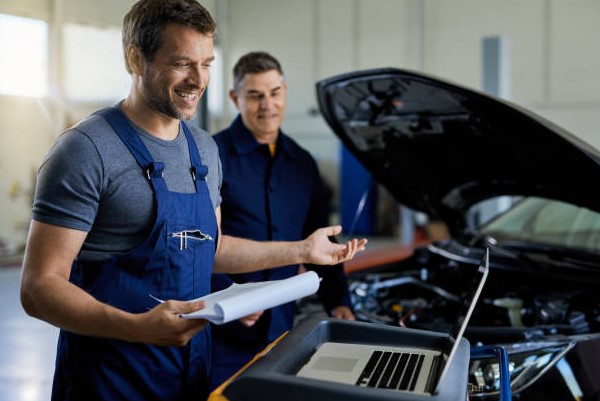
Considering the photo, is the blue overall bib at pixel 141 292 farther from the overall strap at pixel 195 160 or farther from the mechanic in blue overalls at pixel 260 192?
the mechanic in blue overalls at pixel 260 192

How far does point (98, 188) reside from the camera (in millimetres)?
1263

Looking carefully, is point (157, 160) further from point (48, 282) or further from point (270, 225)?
point (270, 225)

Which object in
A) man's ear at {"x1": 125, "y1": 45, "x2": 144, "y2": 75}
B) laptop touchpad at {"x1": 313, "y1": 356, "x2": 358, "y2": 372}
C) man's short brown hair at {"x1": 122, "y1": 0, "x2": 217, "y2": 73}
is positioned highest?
man's short brown hair at {"x1": 122, "y1": 0, "x2": 217, "y2": 73}

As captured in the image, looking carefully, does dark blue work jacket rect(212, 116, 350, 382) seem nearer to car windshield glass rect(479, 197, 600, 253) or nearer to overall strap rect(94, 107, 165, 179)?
overall strap rect(94, 107, 165, 179)

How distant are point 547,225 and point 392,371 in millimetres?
2406

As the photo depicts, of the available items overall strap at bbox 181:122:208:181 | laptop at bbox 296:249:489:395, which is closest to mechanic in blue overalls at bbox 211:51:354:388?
overall strap at bbox 181:122:208:181

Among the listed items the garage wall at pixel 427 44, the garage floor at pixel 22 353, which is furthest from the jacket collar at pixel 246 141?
the garage wall at pixel 427 44

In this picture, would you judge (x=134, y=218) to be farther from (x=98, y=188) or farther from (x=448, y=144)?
(x=448, y=144)

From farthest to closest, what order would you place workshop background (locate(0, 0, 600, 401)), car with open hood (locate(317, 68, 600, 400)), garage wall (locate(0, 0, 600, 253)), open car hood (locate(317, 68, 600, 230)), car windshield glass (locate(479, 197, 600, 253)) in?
garage wall (locate(0, 0, 600, 253)), workshop background (locate(0, 0, 600, 401)), car windshield glass (locate(479, 197, 600, 253)), open car hood (locate(317, 68, 600, 230)), car with open hood (locate(317, 68, 600, 400))

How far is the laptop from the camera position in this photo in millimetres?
984

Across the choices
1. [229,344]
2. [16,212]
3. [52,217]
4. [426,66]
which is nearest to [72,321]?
[52,217]

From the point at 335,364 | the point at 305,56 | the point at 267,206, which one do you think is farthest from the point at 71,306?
the point at 305,56

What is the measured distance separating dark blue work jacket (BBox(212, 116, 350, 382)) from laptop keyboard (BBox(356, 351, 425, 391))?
97 cm

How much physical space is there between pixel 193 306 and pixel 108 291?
299 mm
